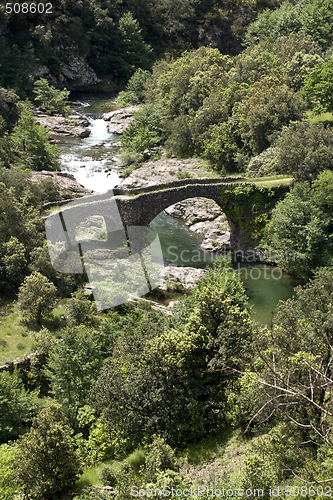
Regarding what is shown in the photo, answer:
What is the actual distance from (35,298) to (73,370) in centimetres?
793

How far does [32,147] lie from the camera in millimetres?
50375

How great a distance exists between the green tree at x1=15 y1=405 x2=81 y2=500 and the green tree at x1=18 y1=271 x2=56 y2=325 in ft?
39.9

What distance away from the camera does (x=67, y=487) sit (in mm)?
17266

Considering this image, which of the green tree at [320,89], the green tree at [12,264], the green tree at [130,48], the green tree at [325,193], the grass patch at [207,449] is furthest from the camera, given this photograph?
the green tree at [130,48]

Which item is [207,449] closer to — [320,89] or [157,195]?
[157,195]

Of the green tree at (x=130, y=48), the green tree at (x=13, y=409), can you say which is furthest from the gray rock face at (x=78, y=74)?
the green tree at (x=13, y=409)

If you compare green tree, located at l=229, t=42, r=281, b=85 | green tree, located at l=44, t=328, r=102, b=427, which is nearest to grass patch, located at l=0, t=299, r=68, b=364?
green tree, located at l=44, t=328, r=102, b=427

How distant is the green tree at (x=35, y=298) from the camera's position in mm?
28312

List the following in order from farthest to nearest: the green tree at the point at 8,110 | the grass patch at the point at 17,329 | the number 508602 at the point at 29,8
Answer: the number 508602 at the point at 29,8, the green tree at the point at 8,110, the grass patch at the point at 17,329

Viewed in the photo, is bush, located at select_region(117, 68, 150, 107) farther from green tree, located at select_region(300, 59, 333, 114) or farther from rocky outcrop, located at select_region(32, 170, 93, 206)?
green tree, located at select_region(300, 59, 333, 114)

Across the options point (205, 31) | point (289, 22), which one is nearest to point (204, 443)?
point (289, 22)

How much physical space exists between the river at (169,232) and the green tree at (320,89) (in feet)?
62.8

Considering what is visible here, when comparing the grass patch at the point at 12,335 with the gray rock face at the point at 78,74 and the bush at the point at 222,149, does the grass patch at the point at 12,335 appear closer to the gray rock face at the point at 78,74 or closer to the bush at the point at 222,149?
the bush at the point at 222,149

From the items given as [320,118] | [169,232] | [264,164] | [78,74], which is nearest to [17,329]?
[169,232]
